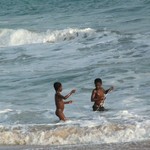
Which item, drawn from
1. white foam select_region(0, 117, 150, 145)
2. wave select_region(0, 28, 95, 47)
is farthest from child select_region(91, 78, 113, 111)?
wave select_region(0, 28, 95, 47)

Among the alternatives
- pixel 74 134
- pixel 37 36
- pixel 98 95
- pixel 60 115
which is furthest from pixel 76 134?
pixel 37 36

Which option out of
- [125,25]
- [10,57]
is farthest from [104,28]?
[10,57]

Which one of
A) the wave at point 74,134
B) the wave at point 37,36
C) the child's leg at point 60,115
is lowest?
the wave at point 74,134

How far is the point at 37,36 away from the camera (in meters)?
25.7

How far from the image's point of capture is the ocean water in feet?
30.5

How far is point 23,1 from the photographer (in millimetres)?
42281

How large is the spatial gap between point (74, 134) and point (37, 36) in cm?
1688

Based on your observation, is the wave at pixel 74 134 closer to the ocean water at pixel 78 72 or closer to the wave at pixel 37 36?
the ocean water at pixel 78 72

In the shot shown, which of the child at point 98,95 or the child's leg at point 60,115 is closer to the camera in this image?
the child's leg at point 60,115

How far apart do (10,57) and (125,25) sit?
258 inches

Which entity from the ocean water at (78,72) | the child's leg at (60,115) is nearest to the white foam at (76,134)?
the ocean water at (78,72)

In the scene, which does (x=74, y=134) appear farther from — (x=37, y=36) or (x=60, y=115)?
(x=37, y=36)

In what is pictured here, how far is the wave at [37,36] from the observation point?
2382 centimetres

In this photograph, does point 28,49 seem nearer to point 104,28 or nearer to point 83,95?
point 104,28
